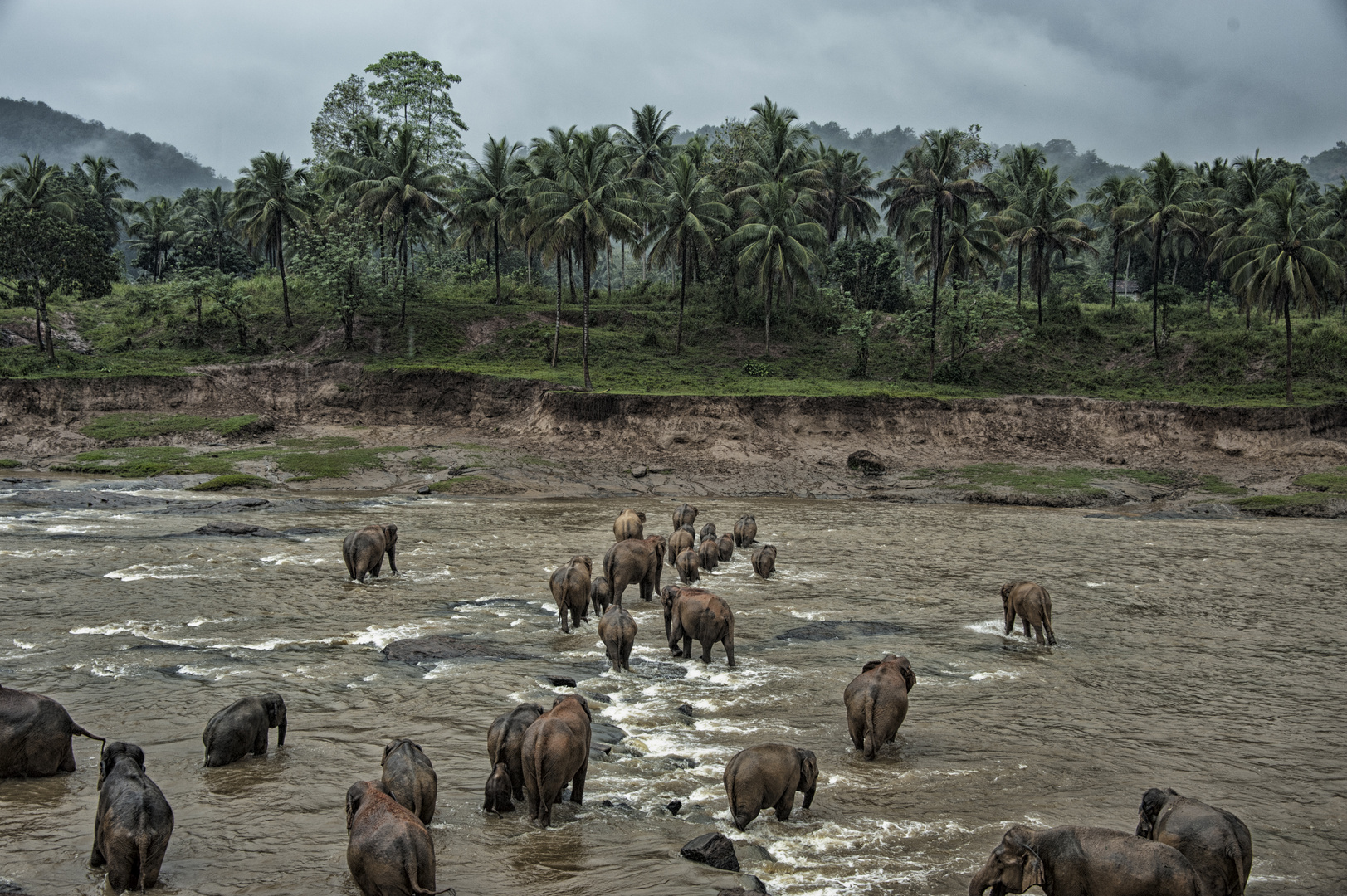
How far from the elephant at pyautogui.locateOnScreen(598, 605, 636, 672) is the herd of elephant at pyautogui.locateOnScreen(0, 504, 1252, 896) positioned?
331 centimetres

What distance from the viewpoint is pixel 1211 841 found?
20.6 feet

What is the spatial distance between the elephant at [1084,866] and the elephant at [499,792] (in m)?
3.80

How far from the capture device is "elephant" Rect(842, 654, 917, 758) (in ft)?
30.2

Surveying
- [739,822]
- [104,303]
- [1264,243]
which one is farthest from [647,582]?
[104,303]

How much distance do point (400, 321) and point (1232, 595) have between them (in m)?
45.6

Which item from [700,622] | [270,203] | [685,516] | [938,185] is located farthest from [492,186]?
[700,622]

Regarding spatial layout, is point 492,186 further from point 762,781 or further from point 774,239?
point 762,781

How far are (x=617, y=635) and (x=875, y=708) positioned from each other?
3895 millimetres

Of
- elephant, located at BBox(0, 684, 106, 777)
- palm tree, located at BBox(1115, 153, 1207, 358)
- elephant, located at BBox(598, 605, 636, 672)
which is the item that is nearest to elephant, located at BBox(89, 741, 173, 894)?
elephant, located at BBox(0, 684, 106, 777)

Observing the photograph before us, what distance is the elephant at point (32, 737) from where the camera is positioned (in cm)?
805

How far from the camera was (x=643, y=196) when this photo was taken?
2244 inches

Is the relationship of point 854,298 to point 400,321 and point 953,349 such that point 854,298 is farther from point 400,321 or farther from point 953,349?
point 400,321

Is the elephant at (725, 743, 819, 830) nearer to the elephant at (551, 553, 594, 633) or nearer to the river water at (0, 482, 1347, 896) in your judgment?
the river water at (0, 482, 1347, 896)

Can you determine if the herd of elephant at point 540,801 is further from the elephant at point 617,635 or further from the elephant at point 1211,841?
the elephant at point 617,635
